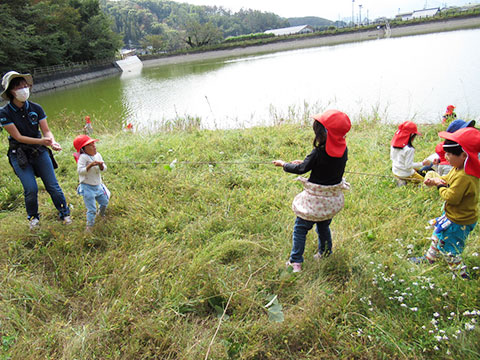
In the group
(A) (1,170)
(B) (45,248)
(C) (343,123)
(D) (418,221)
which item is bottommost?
(D) (418,221)

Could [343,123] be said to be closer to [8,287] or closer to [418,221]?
[418,221]

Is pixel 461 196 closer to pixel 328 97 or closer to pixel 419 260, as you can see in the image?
pixel 419 260

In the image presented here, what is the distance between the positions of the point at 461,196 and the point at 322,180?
102cm

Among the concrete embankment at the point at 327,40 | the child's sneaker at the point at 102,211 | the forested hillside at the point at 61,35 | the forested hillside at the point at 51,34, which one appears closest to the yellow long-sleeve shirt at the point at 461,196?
the child's sneaker at the point at 102,211

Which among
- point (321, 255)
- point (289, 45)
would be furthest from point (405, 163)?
point (289, 45)

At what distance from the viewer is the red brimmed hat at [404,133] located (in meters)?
3.67

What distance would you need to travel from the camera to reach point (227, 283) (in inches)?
92.2

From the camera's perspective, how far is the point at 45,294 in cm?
234

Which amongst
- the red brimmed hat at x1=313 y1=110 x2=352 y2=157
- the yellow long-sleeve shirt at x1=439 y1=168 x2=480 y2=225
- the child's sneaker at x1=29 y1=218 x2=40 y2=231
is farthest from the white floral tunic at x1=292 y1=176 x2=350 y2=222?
the child's sneaker at x1=29 y1=218 x2=40 y2=231

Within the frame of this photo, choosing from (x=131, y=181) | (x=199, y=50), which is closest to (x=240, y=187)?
(x=131, y=181)

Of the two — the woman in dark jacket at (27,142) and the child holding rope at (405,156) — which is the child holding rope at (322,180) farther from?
the woman in dark jacket at (27,142)

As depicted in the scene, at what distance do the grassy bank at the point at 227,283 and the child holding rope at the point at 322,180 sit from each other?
287mm

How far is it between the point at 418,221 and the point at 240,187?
2.17 m

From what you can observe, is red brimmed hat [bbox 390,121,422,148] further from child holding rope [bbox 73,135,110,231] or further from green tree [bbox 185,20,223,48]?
green tree [bbox 185,20,223,48]
